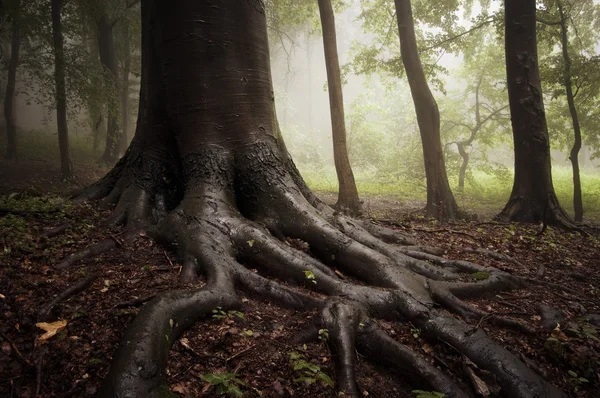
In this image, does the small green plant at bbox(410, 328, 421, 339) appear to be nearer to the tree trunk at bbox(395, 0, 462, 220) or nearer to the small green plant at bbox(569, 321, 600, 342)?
the small green plant at bbox(569, 321, 600, 342)

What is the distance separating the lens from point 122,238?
3529 millimetres

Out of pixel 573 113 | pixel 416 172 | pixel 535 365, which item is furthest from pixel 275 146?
pixel 416 172

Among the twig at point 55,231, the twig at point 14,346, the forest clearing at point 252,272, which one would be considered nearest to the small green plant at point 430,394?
the forest clearing at point 252,272

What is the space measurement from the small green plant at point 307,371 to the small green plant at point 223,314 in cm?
52

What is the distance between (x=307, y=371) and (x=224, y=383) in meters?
0.56

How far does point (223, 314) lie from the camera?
250cm

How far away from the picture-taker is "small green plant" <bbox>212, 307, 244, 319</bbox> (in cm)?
247

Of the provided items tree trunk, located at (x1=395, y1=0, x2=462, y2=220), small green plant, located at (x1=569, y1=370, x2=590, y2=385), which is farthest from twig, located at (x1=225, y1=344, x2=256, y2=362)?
tree trunk, located at (x1=395, y1=0, x2=462, y2=220)

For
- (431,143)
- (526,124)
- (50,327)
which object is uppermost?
(526,124)

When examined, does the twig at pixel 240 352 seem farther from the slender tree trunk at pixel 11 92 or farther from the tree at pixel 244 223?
the slender tree trunk at pixel 11 92

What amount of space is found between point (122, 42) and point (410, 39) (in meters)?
18.0

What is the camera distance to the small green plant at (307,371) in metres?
1.93

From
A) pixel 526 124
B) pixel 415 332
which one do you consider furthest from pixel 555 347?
pixel 526 124

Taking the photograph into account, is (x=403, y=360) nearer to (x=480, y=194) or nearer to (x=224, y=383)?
(x=224, y=383)
